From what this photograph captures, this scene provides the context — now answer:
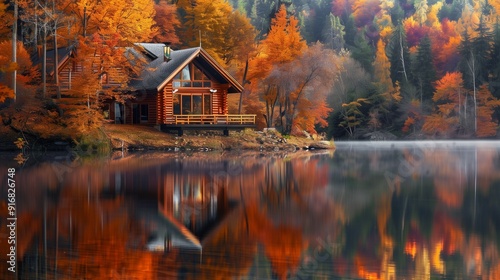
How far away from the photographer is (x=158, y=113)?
5219 centimetres

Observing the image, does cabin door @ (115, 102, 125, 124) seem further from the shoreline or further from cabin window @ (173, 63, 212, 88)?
cabin window @ (173, 63, 212, 88)

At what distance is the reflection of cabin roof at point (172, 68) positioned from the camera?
168ft

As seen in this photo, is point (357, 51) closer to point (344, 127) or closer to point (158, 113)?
point (344, 127)

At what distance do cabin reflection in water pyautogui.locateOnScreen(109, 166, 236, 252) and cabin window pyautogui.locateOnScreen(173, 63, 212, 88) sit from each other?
26258mm

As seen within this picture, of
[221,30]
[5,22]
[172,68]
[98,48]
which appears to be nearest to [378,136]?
[221,30]

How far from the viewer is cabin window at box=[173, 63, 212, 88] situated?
2071 inches

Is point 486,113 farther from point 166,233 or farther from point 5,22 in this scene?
point 166,233

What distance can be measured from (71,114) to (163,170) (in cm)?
1608

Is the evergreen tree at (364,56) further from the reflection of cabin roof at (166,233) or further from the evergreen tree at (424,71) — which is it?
the reflection of cabin roof at (166,233)

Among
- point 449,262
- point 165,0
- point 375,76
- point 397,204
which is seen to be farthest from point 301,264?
point 375,76

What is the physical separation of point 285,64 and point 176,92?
29.8 feet

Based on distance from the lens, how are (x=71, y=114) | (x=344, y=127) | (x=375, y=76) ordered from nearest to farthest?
1. (x=71, y=114)
2. (x=344, y=127)
3. (x=375, y=76)

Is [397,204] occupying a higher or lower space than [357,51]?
lower

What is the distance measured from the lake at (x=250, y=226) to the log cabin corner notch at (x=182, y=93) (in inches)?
912
